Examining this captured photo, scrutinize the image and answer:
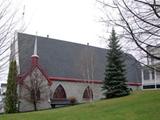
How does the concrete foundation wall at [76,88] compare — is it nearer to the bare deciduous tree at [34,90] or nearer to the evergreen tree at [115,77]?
the bare deciduous tree at [34,90]

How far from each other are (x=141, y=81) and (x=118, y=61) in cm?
1603

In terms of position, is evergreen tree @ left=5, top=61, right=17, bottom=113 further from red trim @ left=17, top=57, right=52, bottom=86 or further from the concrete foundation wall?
the concrete foundation wall

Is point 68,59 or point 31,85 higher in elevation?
point 68,59

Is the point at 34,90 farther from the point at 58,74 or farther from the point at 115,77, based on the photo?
the point at 115,77

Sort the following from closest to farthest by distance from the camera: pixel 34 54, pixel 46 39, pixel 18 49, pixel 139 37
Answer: pixel 139 37, pixel 18 49, pixel 34 54, pixel 46 39

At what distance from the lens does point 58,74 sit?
43719 mm

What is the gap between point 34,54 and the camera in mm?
42188

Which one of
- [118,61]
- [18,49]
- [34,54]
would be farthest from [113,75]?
[18,49]

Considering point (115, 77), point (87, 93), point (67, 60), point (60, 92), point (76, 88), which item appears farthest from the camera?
point (67, 60)

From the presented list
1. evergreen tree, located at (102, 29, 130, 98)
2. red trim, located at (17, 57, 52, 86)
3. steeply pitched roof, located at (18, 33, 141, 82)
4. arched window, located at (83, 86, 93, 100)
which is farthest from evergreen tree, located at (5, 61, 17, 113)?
arched window, located at (83, 86, 93, 100)

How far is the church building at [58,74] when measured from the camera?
1533 inches

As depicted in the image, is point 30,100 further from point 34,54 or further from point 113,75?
point 113,75

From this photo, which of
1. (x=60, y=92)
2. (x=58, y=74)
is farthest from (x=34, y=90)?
(x=58, y=74)

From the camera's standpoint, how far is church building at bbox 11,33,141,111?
38.9 m
